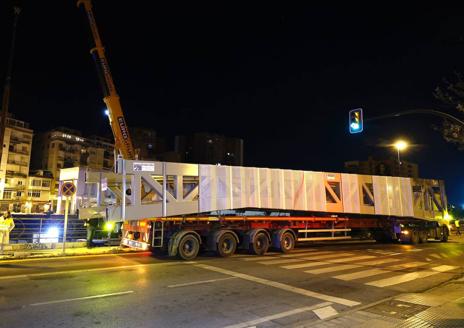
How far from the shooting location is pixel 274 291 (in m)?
7.76

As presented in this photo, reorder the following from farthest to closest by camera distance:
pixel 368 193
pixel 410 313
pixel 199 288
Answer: pixel 368 193, pixel 199 288, pixel 410 313

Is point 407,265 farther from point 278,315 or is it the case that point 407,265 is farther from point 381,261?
point 278,315

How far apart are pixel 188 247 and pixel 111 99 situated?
10279 millimetres

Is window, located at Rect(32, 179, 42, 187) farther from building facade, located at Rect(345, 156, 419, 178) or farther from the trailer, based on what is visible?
building facade, located at Rect(345, 156, 419, 178)

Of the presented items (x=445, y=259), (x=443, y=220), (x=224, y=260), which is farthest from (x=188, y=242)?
(x=443, y=220)

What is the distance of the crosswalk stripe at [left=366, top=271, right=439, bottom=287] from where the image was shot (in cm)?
888

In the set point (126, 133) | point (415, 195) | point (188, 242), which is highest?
point (126, 133)

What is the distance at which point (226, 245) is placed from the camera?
44.3 ft

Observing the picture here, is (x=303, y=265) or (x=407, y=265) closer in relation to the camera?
(x=303, y=265)

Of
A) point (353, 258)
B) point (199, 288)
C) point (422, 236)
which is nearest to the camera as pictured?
point (199, 288)

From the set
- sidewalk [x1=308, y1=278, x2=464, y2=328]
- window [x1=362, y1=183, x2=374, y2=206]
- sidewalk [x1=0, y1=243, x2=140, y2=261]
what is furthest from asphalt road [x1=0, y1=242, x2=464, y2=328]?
window [x1=362, y1=183, x2=374, y2=206]

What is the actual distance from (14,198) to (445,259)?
226ft

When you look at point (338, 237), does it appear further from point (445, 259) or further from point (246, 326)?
point (246, 326)

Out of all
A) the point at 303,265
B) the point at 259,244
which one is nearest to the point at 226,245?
the point at 259,244
